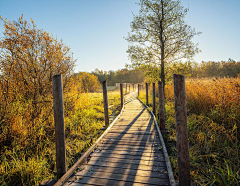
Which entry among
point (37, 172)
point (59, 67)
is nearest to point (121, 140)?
point (37, 172)

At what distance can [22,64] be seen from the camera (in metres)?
4.09

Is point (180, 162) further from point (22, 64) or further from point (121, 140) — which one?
point (22, 64)

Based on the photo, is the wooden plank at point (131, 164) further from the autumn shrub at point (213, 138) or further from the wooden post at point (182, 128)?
the wooden post at point (182, 128)

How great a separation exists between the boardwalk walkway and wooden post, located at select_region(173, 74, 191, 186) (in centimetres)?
36

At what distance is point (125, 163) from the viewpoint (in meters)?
2.89

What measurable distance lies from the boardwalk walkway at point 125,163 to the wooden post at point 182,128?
0.36 meters

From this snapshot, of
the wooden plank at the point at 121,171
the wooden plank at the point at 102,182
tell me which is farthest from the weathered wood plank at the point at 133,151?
the wooden plank at the point at 102,182

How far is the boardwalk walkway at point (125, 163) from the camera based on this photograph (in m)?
2.38

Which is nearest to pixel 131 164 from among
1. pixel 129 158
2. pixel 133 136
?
pixel 129 158

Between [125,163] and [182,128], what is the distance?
1.50 m

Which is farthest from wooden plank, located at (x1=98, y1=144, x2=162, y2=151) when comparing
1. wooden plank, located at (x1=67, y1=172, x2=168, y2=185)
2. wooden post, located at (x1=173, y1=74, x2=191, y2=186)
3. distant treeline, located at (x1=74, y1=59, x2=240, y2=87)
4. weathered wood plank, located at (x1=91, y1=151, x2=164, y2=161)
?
distant treeline, located at (x1=74, y1=59, x2=240, y2=87)

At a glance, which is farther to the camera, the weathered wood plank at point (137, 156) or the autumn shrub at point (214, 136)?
the weathered wood plank at point (137, 156)

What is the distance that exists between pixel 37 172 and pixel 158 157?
8.20ft

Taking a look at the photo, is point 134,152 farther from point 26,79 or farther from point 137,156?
point 26,79
